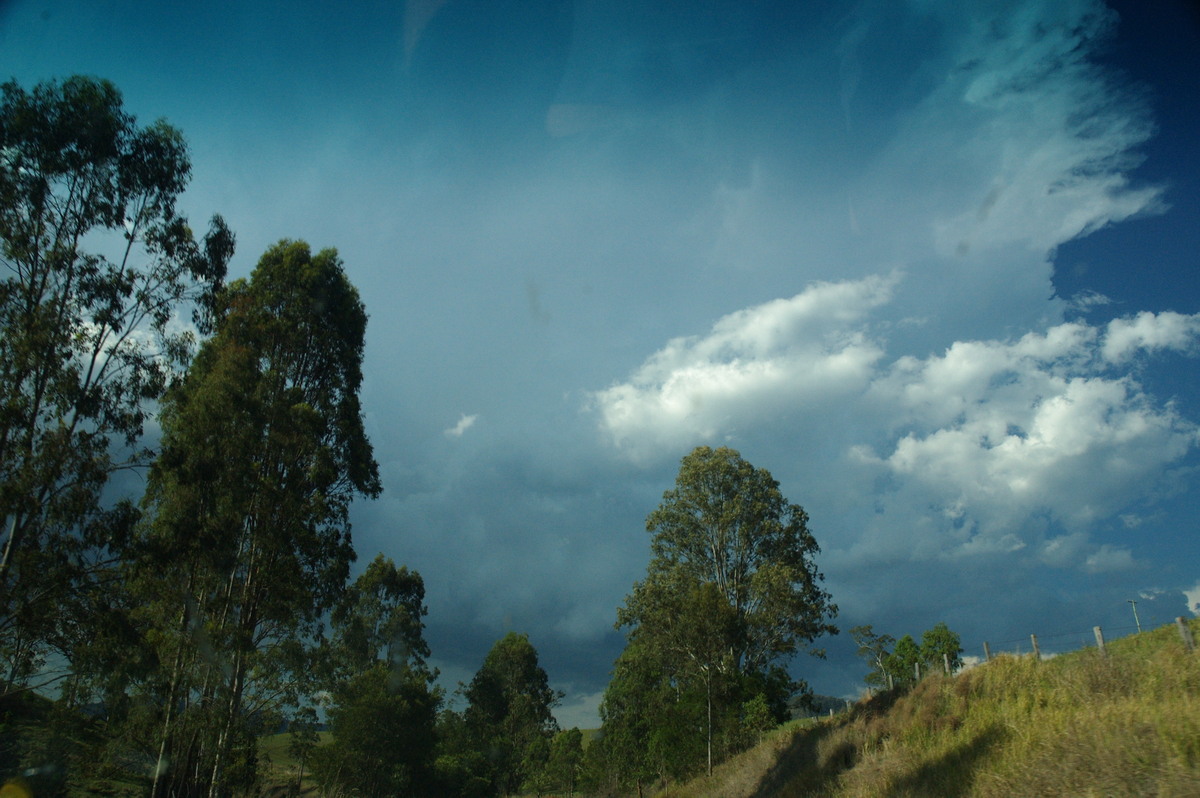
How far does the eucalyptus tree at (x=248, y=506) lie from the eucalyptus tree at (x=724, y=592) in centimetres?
1623

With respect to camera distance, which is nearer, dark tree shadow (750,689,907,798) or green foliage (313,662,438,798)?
dark tree shadow (750,689,907,798)

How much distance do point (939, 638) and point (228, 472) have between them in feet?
240

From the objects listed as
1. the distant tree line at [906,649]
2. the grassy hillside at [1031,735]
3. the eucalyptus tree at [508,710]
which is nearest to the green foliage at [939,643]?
the distant tree line at [906,649]

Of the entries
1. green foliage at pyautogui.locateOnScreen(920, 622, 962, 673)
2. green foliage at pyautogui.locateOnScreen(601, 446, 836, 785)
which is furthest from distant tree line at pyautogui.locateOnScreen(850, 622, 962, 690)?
green foliage at pyautogui.locateOnScreen(601, 446, 836, 785)

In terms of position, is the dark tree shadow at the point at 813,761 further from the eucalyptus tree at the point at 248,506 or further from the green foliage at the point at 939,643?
the green foliage at the point at 939,643

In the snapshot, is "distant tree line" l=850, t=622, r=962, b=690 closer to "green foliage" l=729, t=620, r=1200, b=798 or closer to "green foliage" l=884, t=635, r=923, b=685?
"green foliage" l=884, t=635, r=923, b=685

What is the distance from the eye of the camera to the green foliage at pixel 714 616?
31.6 metres

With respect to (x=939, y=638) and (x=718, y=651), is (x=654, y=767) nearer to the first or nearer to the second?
(x=718, y=651)

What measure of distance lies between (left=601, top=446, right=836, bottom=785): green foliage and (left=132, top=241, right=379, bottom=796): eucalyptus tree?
16374mm

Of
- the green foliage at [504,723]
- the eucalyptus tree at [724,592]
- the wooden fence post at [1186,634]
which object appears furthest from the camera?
the green foliage at [504,723]

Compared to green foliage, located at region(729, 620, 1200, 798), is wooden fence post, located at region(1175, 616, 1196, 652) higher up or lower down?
higher up

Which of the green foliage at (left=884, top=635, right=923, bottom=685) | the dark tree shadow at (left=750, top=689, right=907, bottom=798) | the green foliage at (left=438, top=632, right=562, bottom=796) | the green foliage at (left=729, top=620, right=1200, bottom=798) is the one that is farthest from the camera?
the green foliage at (left=884, top=635, right=923, bottom=685)

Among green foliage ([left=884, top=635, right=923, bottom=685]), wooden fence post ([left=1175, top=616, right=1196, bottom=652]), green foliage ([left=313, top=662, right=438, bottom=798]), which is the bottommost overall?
green foliage ([left=313, top=662, right=438, bottom=798])

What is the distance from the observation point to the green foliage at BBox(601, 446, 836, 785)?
31641mm
